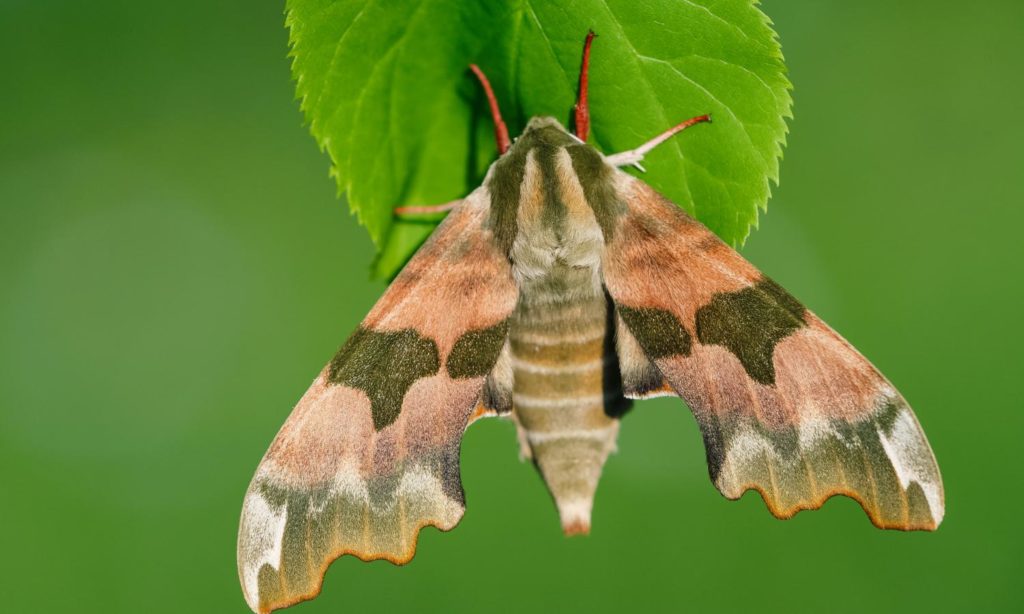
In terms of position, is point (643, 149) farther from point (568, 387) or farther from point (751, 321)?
point (568, 387)

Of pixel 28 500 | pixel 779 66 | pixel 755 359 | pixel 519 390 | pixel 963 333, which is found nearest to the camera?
pixel 779 66

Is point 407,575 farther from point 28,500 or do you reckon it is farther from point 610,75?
point 610,75

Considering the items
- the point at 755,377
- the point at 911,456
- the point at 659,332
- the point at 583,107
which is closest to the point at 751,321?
the point at 755,377

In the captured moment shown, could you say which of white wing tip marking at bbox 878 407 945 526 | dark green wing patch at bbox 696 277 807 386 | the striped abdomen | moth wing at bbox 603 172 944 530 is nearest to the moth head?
moth wing at bbox 603 172 944 530

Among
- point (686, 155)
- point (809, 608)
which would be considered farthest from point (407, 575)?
point (686, 155)

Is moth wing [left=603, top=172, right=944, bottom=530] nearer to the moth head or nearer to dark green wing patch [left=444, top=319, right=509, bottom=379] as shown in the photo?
the moth head
